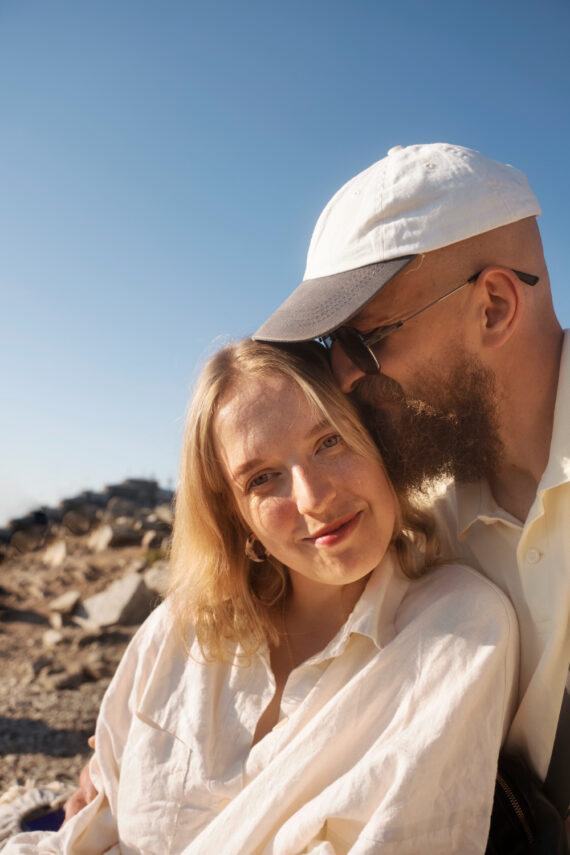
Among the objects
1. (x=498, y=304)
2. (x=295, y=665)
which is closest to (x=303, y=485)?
(x=295, y=665)

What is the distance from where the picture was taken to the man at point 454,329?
2262 mm

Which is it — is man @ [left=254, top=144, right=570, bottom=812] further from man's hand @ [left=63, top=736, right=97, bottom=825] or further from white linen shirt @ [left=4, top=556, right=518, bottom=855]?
man's hand @ [left=63, top=736, right=97, bottom=825]

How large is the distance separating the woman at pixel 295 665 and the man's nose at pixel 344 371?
5cm

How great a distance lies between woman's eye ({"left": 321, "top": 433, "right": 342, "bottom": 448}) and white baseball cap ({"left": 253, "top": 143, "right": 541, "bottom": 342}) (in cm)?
31

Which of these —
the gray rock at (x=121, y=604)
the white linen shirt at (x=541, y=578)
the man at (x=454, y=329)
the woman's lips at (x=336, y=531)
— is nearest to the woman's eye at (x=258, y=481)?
the woman's lips at (x=336, y=531)

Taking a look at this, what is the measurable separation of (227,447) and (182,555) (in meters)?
0.57

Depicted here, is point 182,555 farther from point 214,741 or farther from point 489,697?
point 489,697

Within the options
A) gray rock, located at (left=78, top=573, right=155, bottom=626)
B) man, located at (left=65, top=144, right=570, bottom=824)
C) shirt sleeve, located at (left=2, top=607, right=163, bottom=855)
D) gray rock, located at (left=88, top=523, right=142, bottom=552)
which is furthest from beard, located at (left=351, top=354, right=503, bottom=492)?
gray rock, located at (left=88, top=523, right=142, bottom=552)

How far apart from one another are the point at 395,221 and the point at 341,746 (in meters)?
1.55

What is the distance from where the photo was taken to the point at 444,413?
2.37 meters

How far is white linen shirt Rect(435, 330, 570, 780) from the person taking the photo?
6.45ft

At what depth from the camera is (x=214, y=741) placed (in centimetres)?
222

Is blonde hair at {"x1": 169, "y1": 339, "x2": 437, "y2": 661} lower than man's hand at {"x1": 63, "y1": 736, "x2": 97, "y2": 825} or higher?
higher

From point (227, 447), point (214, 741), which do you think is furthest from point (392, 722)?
point (227, 447)
